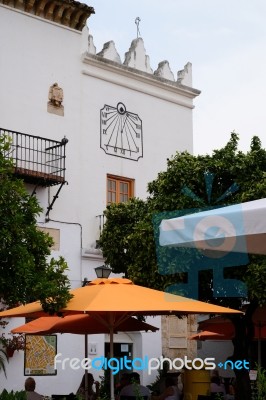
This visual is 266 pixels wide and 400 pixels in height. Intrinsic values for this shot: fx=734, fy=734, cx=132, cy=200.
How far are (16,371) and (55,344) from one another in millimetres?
1328

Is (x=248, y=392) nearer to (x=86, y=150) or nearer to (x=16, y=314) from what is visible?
(x=16, y=314)

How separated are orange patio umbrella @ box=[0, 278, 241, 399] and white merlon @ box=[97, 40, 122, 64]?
1109 centimetres

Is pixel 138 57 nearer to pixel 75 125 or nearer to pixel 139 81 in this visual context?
pixel 139 81

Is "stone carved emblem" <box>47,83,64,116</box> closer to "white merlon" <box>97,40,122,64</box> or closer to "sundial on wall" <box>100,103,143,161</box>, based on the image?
"sundial on wall" <box>100,103,143,161</box>

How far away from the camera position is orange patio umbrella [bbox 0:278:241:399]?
30.0ft

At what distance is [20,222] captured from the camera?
8.70m

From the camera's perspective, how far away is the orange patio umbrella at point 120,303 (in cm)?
913

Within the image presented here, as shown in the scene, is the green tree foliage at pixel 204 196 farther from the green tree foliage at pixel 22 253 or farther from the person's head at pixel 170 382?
the green tree foliage at pixel 22 253

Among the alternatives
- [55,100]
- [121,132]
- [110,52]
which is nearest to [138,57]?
[110,52]

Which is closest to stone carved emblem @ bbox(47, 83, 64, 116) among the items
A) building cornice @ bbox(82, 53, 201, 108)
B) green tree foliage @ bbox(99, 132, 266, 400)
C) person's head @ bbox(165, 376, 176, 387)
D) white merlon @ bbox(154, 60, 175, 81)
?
building cornice @ bbox(82, 53, 201, 108)

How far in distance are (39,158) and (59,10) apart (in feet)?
13.7

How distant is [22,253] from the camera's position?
8562 millimetres

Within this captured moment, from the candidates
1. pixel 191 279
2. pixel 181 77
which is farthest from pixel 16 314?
pixel 181 77

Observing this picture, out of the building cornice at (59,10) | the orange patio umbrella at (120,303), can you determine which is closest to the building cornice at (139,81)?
the building cornice at (59,10)
